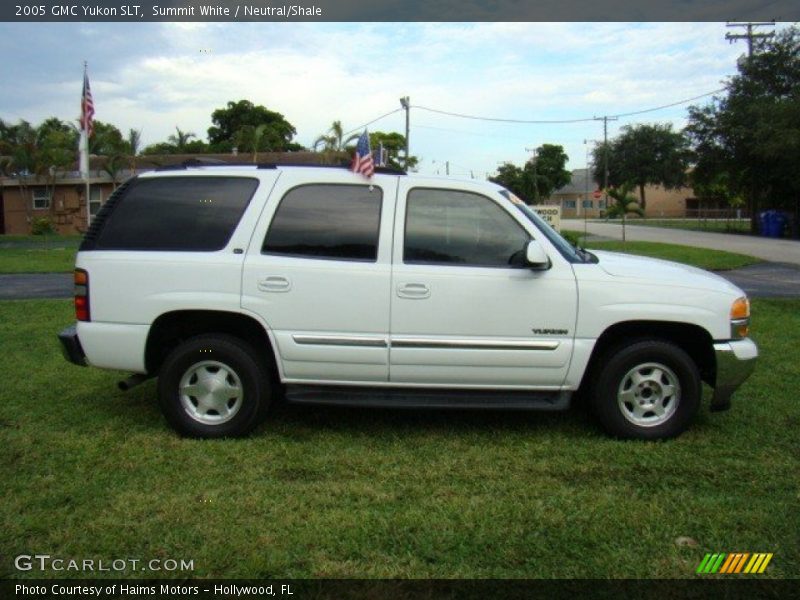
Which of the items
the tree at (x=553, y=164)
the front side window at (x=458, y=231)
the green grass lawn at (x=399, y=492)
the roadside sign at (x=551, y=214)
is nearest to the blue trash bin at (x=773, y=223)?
the roadside sign at (x=551, y=214)

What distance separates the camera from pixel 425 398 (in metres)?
5.09

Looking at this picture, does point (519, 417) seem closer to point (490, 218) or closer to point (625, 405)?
point (625, 405)

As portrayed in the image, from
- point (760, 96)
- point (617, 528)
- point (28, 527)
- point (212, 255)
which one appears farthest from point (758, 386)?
point (760, 96)

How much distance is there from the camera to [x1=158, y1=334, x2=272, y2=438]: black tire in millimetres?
5109

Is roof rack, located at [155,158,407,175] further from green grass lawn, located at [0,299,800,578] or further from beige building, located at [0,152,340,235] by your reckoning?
beige building, located at [0,152,340,235]

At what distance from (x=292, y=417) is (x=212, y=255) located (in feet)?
4.80

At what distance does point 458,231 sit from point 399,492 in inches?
71.9

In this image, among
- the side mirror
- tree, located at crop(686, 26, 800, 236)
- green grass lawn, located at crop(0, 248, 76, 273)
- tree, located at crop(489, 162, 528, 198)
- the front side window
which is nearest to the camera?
the side mirror

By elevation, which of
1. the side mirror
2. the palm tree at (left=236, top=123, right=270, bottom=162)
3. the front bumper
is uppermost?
the palm tree at (left=236, top=123, right=270, bottom=162)

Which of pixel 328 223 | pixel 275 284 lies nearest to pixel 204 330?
pixel 275 284

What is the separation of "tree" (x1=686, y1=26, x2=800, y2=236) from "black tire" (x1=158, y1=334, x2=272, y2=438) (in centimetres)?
3271

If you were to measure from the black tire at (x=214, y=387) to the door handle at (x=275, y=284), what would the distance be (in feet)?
1.46

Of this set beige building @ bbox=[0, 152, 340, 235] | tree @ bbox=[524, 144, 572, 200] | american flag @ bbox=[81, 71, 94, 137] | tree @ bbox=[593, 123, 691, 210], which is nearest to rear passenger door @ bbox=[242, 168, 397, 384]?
american flag @ bbox=[81, 71, 94, 137]

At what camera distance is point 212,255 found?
5.10 metres
